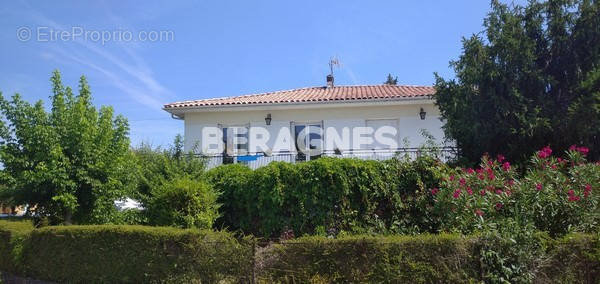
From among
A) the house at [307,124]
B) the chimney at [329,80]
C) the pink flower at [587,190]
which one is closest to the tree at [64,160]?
the house at [307,124]

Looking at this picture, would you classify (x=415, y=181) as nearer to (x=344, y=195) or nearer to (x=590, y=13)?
Answer: (x=344, y=195)

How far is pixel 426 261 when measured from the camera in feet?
18.9

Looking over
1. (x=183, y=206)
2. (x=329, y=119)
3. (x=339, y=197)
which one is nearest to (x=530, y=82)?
(x=339, y=197)

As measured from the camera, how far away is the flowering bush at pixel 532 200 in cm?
657

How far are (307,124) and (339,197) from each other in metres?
7.08

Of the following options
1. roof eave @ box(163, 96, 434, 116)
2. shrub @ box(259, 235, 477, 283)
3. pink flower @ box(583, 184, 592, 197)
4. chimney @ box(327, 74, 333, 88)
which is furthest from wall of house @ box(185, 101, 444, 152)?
shrub @ box(259, 235, 477, 283)

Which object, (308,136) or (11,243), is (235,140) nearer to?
(308,136)

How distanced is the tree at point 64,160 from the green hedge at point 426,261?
543 cm

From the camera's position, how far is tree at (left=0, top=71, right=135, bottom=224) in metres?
8.82

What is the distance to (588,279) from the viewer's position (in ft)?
19.0

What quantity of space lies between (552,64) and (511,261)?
256 inches

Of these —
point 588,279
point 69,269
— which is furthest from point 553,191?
point 69,269

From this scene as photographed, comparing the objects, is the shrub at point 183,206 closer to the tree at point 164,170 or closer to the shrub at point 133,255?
the tree at point 164,170

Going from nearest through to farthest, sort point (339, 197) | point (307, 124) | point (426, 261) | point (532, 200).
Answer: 1. point (426, 261)
2. point (532, 200)
3. point (339, 197)
4. point (307, 124)
